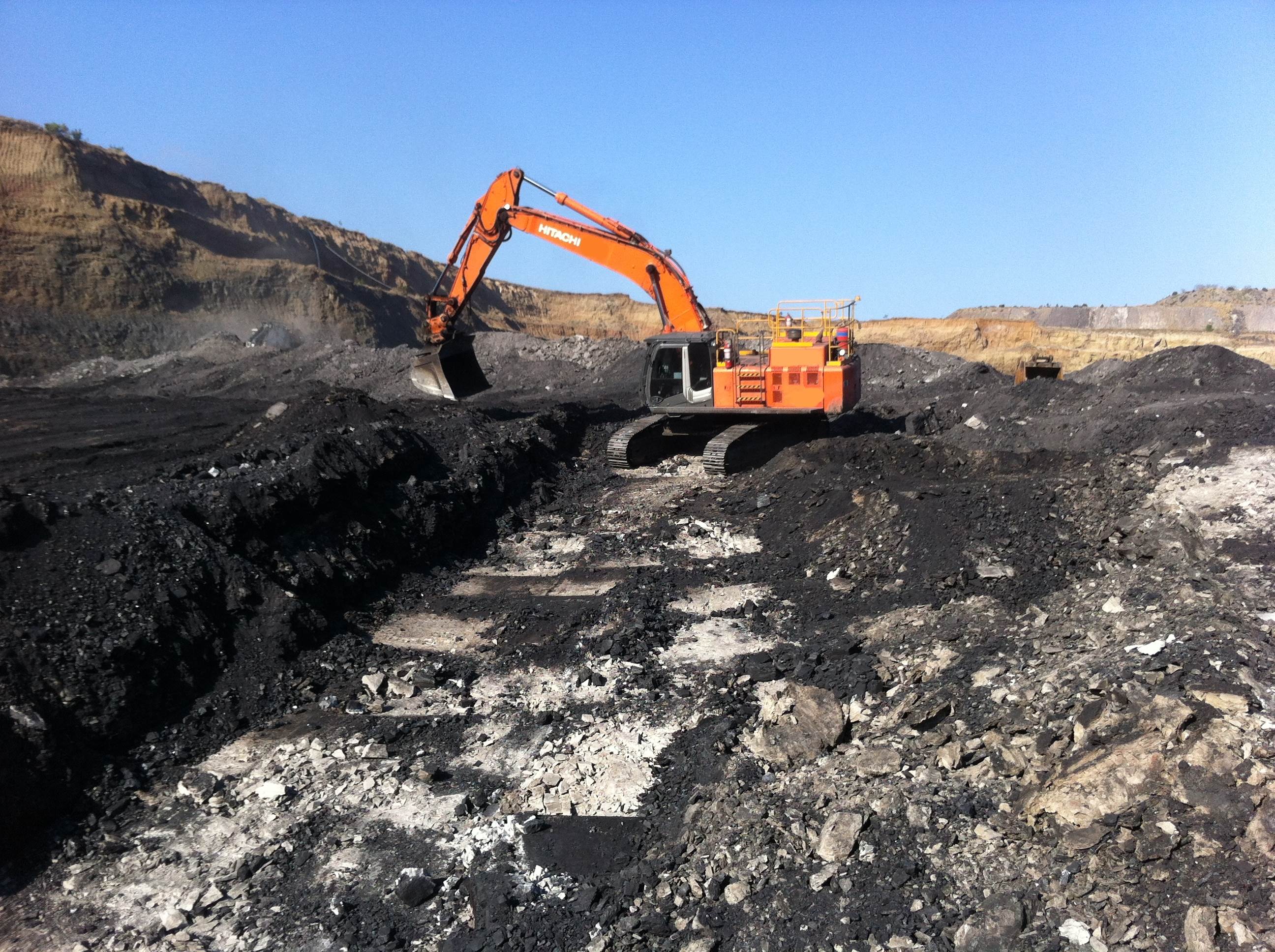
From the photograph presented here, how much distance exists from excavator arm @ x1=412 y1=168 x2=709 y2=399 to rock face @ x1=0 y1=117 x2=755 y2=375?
12.9m

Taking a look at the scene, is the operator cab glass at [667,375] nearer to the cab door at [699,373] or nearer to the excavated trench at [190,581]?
the cab door at [699,373]

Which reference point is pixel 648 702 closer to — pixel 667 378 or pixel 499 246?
pixel 667 378

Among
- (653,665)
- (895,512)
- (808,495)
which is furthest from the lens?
(808,495)

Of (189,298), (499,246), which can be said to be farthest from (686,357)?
A: (189,298)

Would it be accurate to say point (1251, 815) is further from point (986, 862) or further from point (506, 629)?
point (506, 629)

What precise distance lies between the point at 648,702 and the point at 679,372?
325 inches

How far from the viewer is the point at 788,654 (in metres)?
7.27

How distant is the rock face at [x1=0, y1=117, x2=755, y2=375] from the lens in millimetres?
29328

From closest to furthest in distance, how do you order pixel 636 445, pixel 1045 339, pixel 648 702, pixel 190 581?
pixel 648 702
pixel 190 581
pixel 636 445
pixel 1045 339

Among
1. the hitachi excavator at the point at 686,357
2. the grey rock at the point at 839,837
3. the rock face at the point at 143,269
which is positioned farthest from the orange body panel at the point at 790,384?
the rock face at the point at 143,269

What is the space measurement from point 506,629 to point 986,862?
503 centimetres

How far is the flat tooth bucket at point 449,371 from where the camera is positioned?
16375 millimetres

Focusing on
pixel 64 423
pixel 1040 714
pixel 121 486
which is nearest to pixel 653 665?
pixel 1040 714

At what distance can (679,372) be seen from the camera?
1438 centimetres
